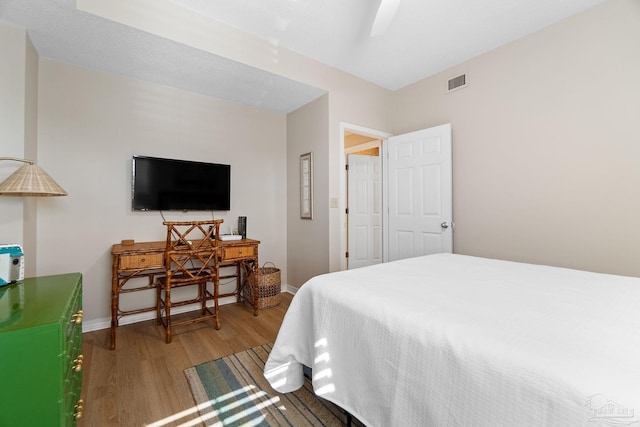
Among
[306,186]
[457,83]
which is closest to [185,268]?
[306,186]

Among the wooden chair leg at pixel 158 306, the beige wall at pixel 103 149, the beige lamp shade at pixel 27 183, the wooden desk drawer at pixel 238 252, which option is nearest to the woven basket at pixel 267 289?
the wooden desk drawer at pixel 238 252

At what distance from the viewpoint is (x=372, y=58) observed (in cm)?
292

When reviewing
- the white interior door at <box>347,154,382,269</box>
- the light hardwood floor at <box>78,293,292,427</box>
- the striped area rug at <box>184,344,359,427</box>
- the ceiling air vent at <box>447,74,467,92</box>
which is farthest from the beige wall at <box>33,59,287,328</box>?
the ceiling air vent at <box>447,74,467,92</box>

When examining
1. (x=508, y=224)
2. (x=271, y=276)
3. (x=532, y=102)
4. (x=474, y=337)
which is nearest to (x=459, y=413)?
(x=474, y=337)

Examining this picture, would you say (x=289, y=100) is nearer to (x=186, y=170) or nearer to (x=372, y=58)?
(x=372, y=58)

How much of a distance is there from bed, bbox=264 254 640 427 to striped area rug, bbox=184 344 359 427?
111mm

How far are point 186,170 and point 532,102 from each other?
3419mm

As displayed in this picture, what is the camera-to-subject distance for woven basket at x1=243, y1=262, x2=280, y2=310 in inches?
122

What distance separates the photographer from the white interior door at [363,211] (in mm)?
4223

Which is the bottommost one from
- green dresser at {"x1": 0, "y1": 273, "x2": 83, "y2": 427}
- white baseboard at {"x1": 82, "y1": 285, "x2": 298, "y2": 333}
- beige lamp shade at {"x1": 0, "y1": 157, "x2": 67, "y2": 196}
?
white baseboard at {"x1": 82, "y1": 285, "x2": 298, "y2": 333}

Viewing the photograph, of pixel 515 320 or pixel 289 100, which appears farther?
pixel 289 100

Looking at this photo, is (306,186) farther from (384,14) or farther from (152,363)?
(152,363)

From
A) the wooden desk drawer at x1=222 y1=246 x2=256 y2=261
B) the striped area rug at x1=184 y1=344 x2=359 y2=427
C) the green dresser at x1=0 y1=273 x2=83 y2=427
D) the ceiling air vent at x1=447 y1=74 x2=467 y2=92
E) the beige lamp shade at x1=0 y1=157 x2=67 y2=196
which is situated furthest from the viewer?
the ceiling air vent at x1=447 y1=74 x2=467 y2=92

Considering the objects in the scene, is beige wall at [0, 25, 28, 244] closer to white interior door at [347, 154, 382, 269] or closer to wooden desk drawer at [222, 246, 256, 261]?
wooden desk drawer at [222, 246, 256, 261]
